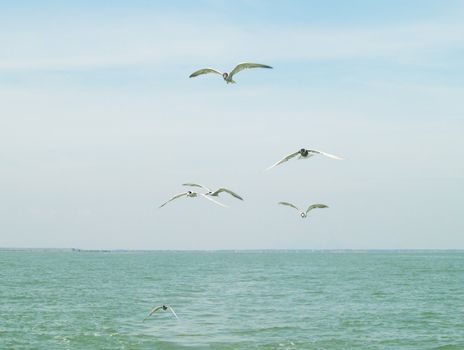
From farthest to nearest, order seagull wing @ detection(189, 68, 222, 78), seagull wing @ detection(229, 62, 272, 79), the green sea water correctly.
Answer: the green sea water → seagull wing @ detection(189, 68, 222, 78) → seagull wing @ detection(229, 62, 272, 79)

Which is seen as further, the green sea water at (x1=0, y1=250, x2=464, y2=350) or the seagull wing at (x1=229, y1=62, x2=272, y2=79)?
the green sea water at (x1=0, y1=250, x2=464, y2=350)

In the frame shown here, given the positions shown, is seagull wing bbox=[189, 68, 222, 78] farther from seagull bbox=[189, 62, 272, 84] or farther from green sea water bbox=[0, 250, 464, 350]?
green sea water bbox=[0, 250, 464, 350]

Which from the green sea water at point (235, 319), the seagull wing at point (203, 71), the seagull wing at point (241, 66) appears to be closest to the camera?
the seagull wing at point (241, 66)

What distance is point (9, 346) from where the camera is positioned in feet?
137

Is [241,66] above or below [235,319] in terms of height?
above

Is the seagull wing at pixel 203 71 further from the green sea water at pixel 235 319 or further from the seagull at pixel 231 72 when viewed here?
the green sea water at pixel 235 319

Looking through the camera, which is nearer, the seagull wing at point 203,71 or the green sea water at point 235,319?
the seagull wing at point 203,71

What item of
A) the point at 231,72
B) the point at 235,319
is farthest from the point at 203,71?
the point at 235,319

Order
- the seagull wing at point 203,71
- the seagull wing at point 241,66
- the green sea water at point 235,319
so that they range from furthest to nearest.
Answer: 1. the green sea water at point 235,319
2. the seagull wing at point 203,71
3. the seagull wing at point 241,66

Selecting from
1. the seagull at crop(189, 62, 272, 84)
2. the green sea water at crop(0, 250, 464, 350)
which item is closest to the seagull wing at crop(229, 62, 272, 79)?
the seagull at crop(189, 62, 272, 84)

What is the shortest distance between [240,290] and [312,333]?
39622 mm

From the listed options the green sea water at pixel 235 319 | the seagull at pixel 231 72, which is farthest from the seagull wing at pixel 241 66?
the green sea water at pixel 235 319

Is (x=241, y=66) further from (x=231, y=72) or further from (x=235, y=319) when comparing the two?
(x=235, y=319)

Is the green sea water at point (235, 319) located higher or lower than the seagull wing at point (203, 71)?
lower
